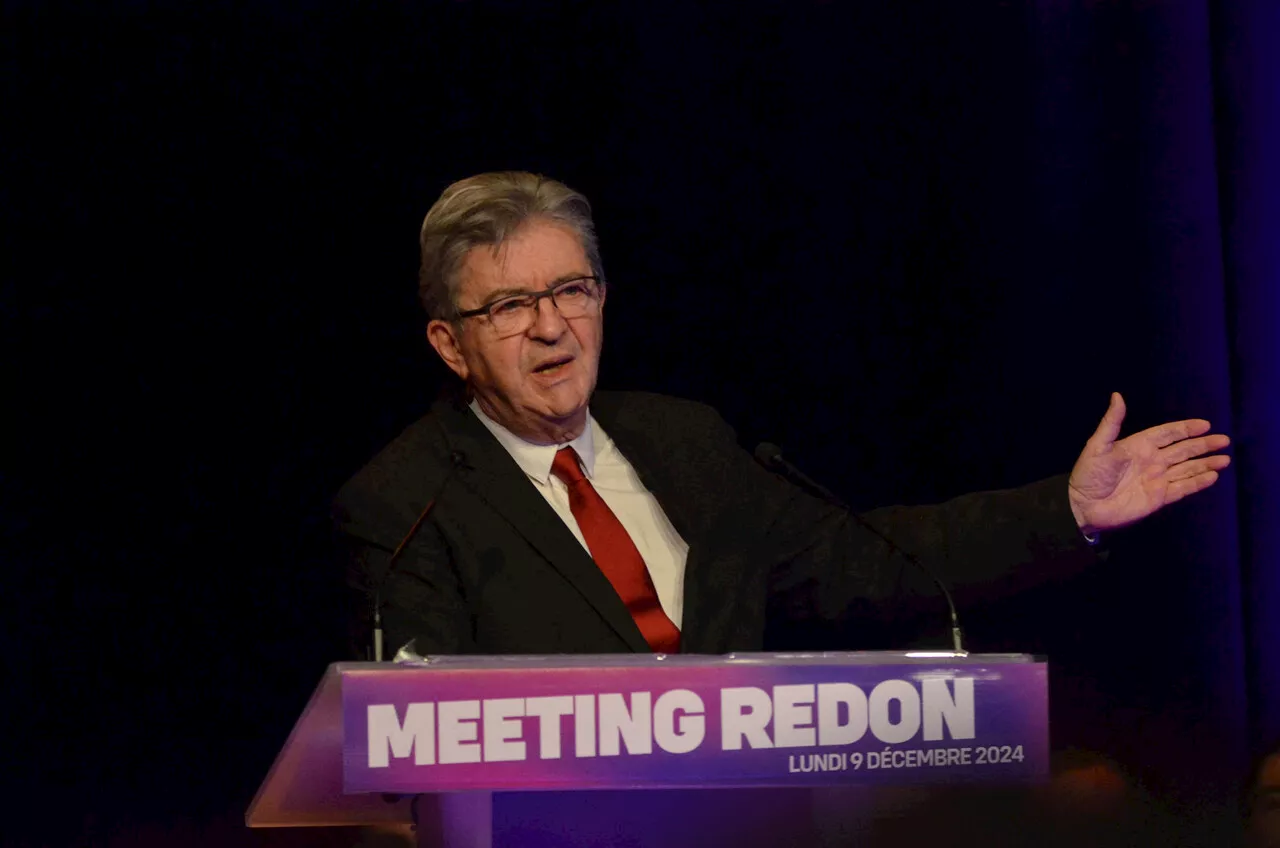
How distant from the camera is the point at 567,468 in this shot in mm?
2303

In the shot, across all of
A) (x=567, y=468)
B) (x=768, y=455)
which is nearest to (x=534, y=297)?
(x=567, y=468)

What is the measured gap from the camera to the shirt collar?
7.56 ft

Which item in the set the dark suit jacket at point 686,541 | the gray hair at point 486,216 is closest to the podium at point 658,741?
the dark suit jacket at point 686,541

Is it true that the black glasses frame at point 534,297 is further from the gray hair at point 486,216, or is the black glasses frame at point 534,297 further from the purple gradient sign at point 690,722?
the purple gradient sign at point 690,722

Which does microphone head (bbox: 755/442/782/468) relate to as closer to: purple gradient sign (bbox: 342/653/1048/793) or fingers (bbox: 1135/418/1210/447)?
purple gradient sign (bbox: 342/653/1048/793)

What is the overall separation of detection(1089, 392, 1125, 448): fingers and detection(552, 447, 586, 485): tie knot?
2.53ft

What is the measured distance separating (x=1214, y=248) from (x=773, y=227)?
887mm

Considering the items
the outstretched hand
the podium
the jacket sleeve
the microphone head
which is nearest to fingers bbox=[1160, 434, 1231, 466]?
the outstretched hand

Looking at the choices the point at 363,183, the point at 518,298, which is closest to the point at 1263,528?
the point at 518,298

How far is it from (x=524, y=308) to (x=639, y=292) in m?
0.65

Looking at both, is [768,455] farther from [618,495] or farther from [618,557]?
[618,495]

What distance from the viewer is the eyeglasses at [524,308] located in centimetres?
229

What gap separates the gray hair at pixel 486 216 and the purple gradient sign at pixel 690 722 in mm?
1011

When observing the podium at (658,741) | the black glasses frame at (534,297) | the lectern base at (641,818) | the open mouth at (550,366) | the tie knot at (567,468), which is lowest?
the lectern base at (641,818)
